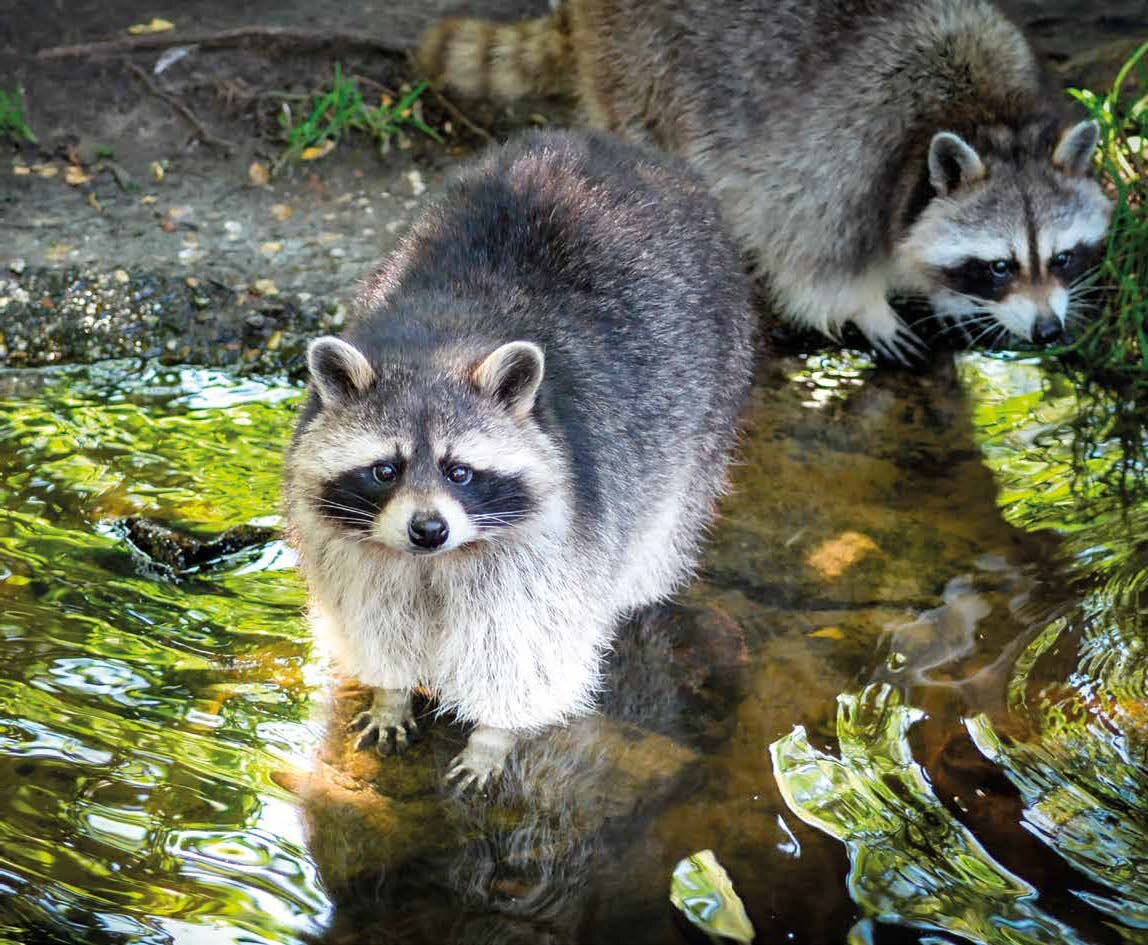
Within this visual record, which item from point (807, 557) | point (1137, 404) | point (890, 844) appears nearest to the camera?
point (890, 844)

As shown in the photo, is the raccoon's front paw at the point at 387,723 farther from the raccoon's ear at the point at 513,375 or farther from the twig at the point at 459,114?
the twig at the point at 459,114

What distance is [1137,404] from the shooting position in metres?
4.75

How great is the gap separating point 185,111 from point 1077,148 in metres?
3.33

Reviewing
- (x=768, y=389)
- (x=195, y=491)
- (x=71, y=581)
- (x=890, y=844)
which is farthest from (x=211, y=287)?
(x=890, y=844)

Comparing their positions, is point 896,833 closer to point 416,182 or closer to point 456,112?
point 416,182

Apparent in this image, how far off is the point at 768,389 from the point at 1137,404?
122cm

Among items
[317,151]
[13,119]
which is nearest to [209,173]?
[317,151]

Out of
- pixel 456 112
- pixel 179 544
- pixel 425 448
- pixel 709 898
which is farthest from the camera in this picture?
pixel 456 112

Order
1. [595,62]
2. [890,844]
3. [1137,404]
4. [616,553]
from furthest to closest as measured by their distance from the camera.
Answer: [595,62]
[1137,404]
[616,553]
[890,844]

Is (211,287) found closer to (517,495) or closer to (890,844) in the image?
(517,495)

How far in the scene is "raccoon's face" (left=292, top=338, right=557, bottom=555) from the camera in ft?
9.64

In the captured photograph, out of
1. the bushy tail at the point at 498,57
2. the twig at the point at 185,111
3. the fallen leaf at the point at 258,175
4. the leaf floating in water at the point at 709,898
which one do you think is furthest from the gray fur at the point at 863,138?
the leaf floating in water at the point at 709,898

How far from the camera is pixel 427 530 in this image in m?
2.84

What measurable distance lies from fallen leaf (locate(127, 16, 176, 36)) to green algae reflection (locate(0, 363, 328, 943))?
72.8 inches
